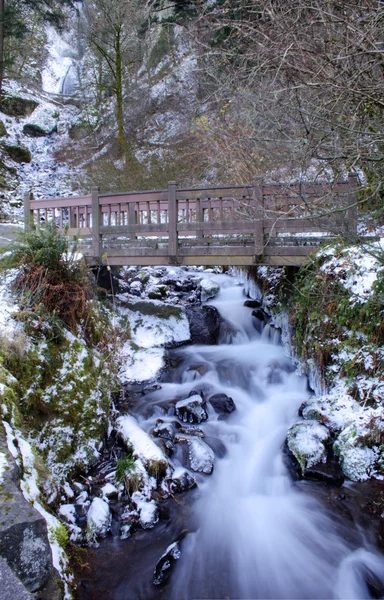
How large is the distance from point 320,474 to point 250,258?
3.73 meters

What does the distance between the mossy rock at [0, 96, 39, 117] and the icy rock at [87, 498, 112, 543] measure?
22.6 metres

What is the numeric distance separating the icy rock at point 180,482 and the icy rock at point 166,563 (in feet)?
2.21

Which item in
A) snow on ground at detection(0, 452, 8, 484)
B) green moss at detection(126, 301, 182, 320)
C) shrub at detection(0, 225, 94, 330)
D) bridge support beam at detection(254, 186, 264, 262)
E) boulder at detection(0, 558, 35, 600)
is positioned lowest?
snow on ground at detection(0, 452, 8, 484)

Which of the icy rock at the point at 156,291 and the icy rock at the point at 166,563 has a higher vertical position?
the icy rock at the point at 156,291

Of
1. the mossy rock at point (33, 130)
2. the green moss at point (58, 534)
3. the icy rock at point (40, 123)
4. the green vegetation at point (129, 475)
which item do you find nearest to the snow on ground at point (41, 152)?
the icy rock at point (40, 123)

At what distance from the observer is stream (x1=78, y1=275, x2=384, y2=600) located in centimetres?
356

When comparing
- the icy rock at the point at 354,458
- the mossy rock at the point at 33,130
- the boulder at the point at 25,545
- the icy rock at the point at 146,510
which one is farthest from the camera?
the mossy rock at the point at 33,130

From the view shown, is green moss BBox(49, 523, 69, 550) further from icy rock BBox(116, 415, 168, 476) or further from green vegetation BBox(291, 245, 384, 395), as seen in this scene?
green vegetation BBox(291, 245, 384, 395)

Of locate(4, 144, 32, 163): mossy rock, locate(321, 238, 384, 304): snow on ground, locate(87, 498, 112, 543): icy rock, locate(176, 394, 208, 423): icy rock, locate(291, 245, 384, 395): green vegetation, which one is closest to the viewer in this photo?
locate(87, 498, 112, 543): icy rock

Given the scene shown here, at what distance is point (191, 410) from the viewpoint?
6.01 metres

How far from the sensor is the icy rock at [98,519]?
3.84 metres

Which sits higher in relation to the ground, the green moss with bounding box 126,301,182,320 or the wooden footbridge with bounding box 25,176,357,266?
the wooden footbridge with bounding box 25,176,357,266

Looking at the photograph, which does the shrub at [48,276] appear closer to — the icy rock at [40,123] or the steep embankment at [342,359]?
the steep embankment at [342,359]

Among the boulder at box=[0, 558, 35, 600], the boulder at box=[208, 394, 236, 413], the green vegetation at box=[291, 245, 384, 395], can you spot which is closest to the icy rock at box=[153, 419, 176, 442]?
the boulder at box=[208, 394, 236, 413]
